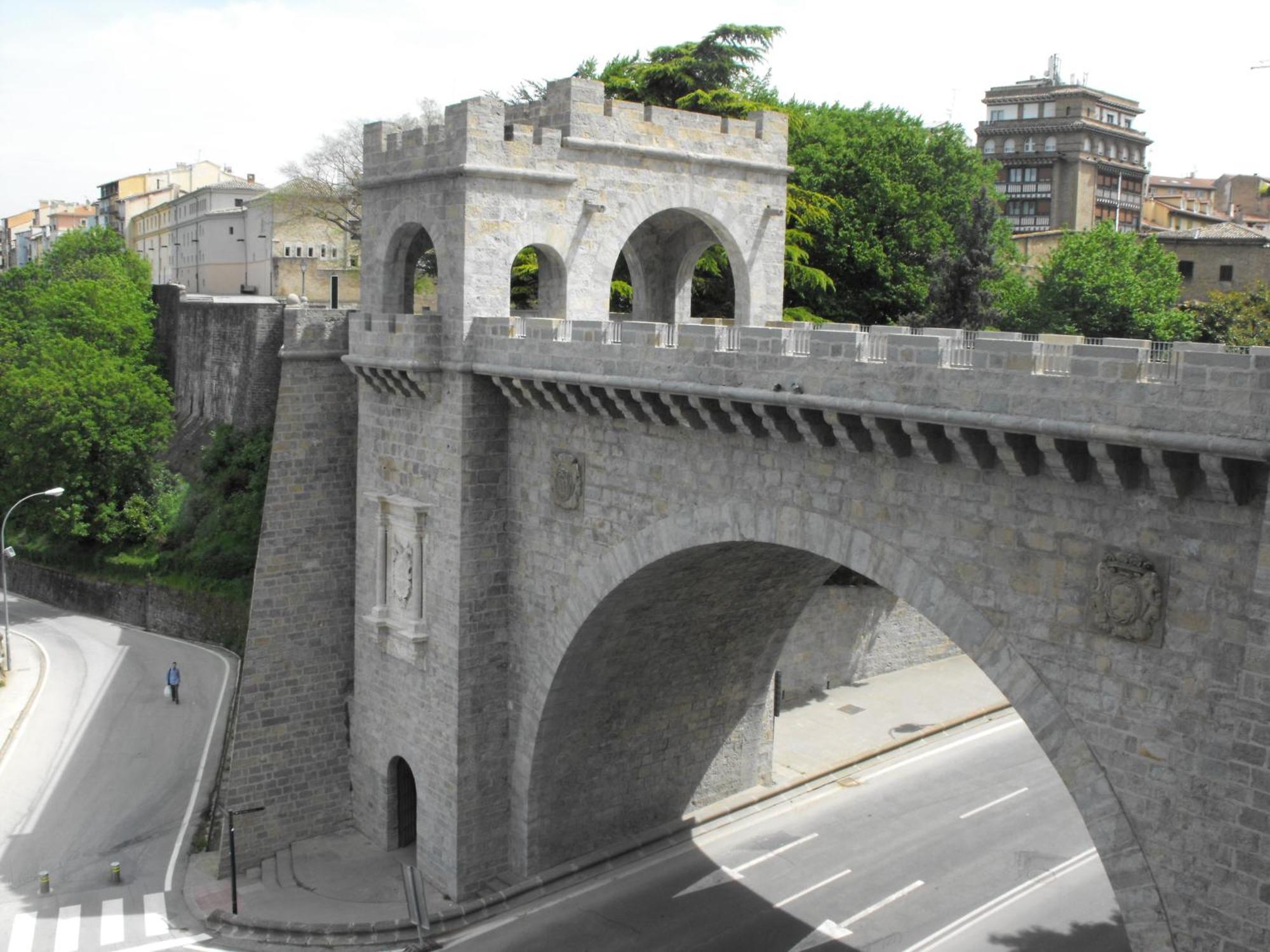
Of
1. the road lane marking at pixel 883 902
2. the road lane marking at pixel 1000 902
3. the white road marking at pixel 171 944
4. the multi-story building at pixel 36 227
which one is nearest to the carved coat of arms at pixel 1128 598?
the road lane marking at pixel 1000 902

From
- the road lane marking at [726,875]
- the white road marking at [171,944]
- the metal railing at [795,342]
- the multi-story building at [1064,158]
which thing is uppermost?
the multi-story building at [1064,158]

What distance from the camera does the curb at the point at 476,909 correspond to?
22.3 m

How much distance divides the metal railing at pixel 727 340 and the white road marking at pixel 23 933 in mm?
17141

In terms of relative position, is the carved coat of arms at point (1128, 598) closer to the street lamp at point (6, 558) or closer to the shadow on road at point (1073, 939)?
the shadow on road at point (1073, 939)

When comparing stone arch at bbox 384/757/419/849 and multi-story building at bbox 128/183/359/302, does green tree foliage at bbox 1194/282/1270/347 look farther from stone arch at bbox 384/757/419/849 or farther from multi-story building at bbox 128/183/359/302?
multi-story building at bbox 128/183/359/302

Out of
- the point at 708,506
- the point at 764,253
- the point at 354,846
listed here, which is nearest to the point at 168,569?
the point at 354,846

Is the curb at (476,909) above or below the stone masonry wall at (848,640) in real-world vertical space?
below

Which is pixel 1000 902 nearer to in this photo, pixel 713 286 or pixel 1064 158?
pixel 713 286

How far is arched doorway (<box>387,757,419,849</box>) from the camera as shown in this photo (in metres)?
25.8

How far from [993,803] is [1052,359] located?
16508 mm

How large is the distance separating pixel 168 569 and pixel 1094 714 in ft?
121

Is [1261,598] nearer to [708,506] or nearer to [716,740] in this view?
[708,506]

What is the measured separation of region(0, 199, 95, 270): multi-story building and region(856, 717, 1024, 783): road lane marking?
11018 cm

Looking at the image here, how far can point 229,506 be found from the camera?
3962cm
